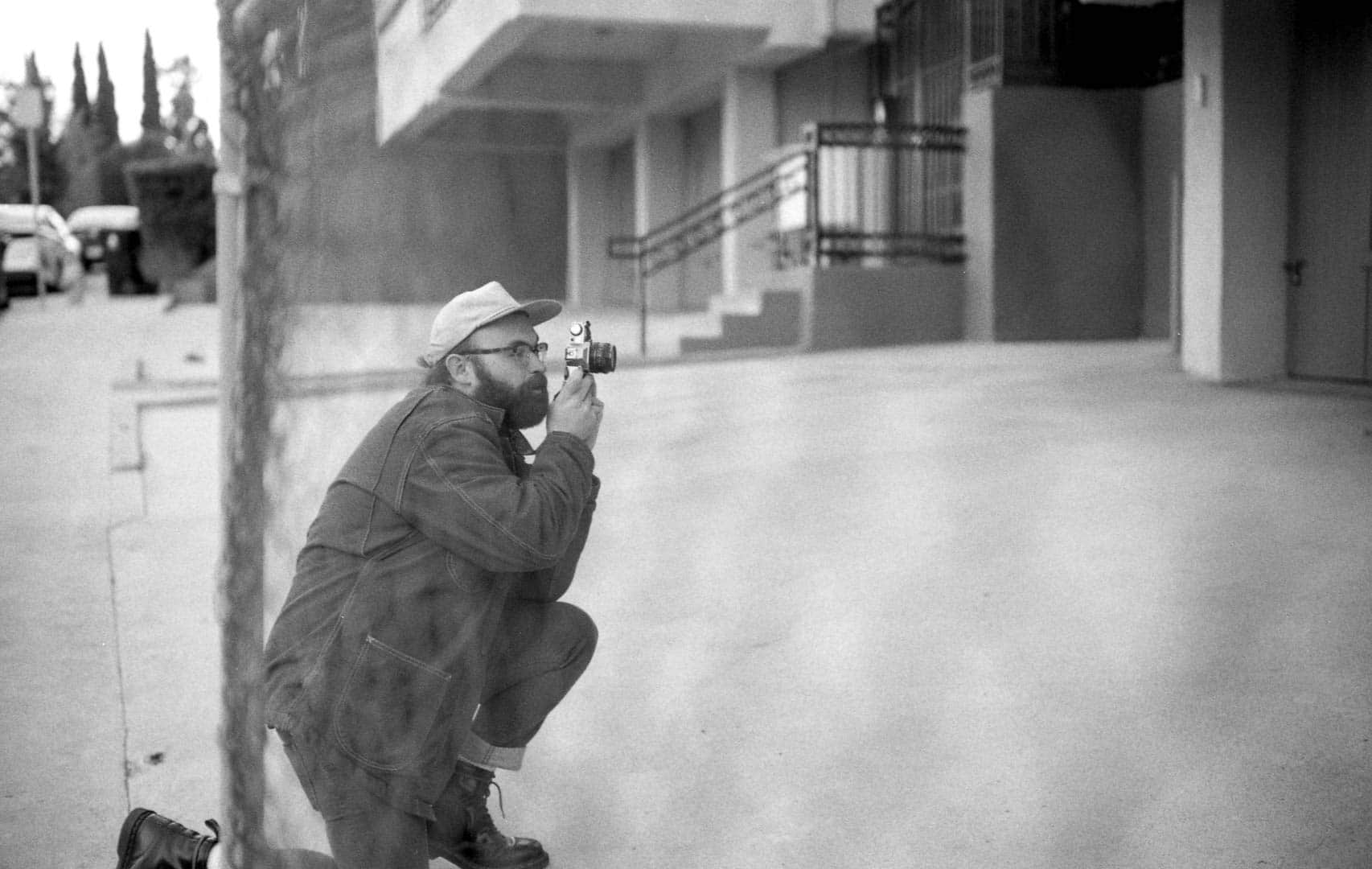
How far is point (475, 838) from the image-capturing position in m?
2.46

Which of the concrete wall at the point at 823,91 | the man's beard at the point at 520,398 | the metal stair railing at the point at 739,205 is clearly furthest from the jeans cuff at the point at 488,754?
the concrete wall at the point at 823,91

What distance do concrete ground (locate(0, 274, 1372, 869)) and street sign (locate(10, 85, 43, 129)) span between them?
39 cm

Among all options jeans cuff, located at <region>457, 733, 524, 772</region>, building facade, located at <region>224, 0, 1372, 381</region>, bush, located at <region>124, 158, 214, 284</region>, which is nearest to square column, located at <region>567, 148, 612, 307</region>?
building facade, located at <region>224, 0, 1372, 381</region>

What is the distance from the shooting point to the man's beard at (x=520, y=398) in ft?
6.97

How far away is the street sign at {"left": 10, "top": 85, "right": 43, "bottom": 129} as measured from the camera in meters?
1.47

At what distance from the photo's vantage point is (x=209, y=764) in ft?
10.3

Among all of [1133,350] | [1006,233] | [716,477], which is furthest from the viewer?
[1006,233]

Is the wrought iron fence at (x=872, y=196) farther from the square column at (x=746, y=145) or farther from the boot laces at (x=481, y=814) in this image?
the boot laces at (x=481, y=814)

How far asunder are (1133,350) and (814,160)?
9.22 feet

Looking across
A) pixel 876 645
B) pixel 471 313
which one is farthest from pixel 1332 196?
pixel 471 313

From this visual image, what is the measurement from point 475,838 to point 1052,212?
9631 mm

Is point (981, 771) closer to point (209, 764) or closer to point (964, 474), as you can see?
point (209, 764)

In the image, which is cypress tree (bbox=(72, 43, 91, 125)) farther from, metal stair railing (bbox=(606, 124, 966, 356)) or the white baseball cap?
metal stair railing (bbox=(606, 124, 966, 356))

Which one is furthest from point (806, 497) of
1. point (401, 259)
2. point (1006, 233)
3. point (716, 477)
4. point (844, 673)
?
point (1006, 233)
